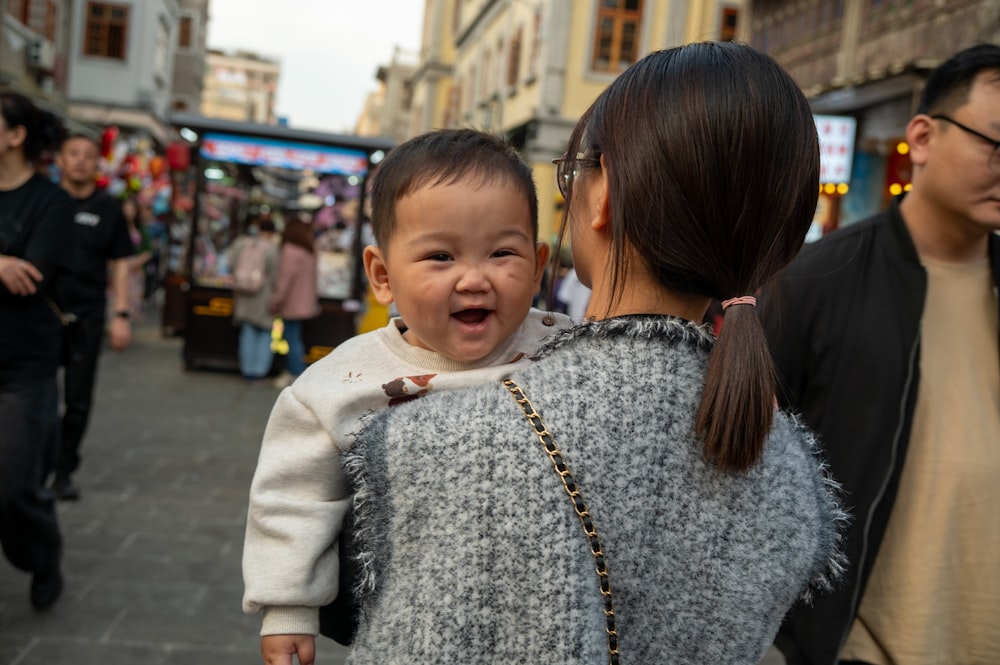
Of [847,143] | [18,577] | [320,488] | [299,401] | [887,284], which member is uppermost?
[847,143]

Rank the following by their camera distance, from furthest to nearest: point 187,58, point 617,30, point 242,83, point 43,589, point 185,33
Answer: point 242,83
point 185,33
point 187,58
point 617,30
point 43,589

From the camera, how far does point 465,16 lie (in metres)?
42.0

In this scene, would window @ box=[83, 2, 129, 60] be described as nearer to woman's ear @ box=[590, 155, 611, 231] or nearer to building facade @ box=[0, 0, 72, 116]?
building facade @ box=[0, 0, 72, 116]

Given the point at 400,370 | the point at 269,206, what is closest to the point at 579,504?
the point at 400,370

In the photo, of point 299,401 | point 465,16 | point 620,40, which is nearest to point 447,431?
point 299,401

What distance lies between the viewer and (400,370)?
5.41 ft

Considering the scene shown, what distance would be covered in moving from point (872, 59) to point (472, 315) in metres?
13.8

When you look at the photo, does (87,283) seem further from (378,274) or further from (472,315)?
(472,315)

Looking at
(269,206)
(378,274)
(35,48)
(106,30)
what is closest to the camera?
(378,274)

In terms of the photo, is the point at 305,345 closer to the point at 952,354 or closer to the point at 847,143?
the point at 847,143

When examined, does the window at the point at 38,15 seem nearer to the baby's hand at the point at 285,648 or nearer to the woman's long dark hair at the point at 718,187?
the baby's hand at the point at 285,648

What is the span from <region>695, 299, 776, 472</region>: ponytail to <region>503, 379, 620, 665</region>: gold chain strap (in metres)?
0.19

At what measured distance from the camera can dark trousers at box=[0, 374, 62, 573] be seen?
4.21 meters

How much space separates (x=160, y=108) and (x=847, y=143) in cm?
2995
